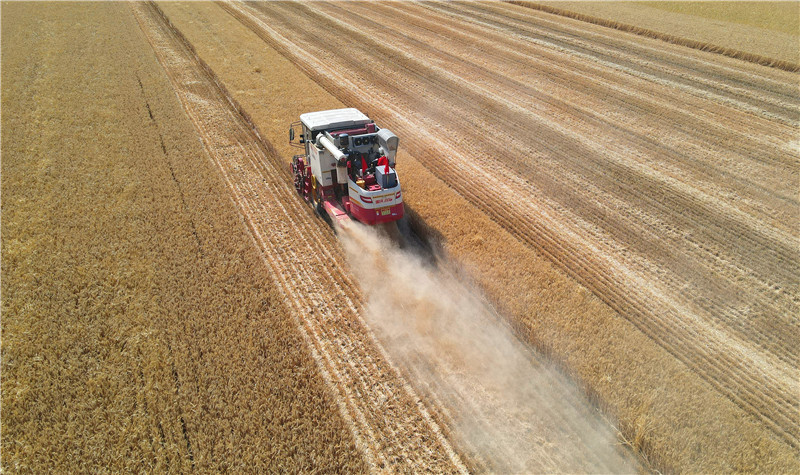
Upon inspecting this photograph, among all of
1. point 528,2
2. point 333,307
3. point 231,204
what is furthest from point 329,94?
point 528,2

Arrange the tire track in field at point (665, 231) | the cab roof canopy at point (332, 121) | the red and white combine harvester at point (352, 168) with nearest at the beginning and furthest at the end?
the tire track in field at point (665, 231)
the red and white combine harvester at point (352, 168)
the cab roof canopy at point (332, 121)

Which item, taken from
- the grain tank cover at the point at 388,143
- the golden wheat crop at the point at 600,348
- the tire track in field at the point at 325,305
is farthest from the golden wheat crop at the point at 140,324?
the golden wheat crop at the point at 600,348

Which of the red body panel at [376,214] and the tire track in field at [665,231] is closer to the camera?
the tire track in field at [665,231]

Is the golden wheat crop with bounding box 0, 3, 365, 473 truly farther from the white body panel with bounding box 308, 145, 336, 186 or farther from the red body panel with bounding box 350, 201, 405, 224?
the red body panel with bounding box 350, 201, 405, 224

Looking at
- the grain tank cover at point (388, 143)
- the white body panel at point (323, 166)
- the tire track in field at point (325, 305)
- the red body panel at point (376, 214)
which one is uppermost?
the grain tank cover at point (388, 143)

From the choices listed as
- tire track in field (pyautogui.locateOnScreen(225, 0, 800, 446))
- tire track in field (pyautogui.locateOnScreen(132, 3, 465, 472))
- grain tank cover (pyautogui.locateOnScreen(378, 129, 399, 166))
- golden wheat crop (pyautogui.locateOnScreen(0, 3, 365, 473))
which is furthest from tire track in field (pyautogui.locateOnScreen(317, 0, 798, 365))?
golden wheat crop (pyautogui.locateOnScreen(0, 3, 365, 473))

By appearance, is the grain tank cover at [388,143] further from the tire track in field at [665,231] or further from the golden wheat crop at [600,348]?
the tire track in field at [665,231]

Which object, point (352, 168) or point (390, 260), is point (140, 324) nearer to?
point (390, 260)
